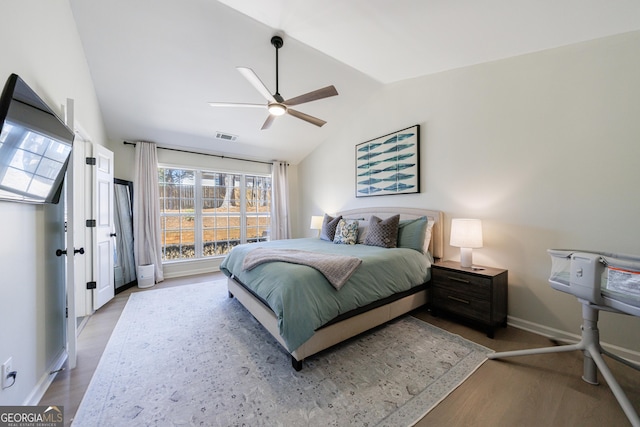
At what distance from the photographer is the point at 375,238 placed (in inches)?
121

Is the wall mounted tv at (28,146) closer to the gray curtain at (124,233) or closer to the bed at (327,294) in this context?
the bed at (327,294)

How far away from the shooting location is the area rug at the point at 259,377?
138 centimetres

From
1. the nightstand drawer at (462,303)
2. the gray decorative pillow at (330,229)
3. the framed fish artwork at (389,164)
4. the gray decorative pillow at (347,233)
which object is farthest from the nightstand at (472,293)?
the gray decorative pillow at (330,229)

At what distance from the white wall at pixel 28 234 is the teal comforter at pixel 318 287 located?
4.59 feet

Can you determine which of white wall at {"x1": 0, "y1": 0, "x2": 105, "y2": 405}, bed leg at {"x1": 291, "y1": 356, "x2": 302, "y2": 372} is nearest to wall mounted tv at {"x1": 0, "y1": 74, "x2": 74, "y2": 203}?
white wall at {"x1": 0, "y1": 0, "x2": 105, "y2": 405}

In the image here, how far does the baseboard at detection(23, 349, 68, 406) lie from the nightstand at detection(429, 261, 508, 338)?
3299 millimetres

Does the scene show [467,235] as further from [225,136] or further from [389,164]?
[225,136]

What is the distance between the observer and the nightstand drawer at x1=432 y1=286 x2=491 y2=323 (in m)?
2.21

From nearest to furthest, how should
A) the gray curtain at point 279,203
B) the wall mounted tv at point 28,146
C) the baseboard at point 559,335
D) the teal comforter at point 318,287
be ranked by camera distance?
1. the wall mounted tv at point 28,146
2. the teal comforter at point 318,287
3. the baseboard at point 559,335
4. the gray curtain at point 279,203

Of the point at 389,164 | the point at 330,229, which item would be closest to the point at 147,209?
the point at 330,229

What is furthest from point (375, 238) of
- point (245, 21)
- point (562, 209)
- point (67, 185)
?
point (67, 185)

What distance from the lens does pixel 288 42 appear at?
265 cm

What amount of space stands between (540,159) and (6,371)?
4.15 meters

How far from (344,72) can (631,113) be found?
278 cm
